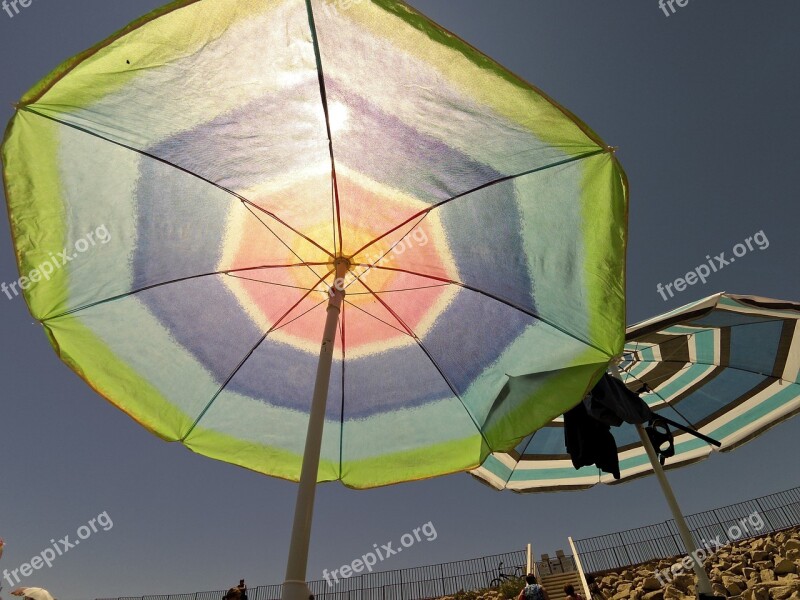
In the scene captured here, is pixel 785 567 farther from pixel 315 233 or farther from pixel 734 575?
pixel 315 233

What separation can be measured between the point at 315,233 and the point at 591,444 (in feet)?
14.4

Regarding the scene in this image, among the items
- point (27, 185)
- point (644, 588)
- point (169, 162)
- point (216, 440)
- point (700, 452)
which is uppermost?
point (169, 162)

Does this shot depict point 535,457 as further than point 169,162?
Yes

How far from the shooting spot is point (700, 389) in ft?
25.6

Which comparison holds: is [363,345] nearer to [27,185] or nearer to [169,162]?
[169,162]

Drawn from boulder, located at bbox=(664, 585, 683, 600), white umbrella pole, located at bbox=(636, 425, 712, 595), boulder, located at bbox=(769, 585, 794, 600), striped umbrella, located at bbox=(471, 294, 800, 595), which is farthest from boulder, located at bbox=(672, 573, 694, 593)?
white umbrella pole, located at bbox=(636, 425, 712, 595)

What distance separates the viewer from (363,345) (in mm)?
4812

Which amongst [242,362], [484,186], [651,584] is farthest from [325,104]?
[651,584]

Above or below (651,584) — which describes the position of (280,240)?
above

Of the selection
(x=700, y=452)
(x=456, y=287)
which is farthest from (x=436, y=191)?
(x=700, y=452)

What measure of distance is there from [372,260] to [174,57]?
224 centimetres

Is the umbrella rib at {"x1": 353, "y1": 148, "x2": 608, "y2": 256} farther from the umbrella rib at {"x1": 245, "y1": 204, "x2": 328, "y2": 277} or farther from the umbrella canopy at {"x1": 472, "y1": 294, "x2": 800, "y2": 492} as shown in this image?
the umbrella canopy at {"x1": 472, "y1": 294, "x2": 800, "y2": 492}

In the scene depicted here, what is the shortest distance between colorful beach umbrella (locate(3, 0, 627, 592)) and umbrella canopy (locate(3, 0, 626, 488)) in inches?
0.6

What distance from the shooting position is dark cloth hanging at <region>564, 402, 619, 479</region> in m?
5.74
